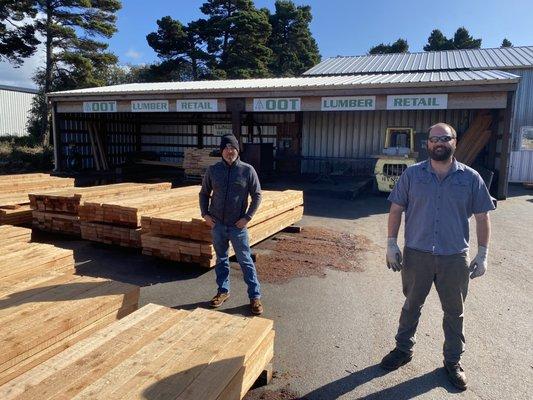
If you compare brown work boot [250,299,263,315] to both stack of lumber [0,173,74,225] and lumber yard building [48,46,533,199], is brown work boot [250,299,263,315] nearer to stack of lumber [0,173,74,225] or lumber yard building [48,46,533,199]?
stack of lumber [0,173,74,225]

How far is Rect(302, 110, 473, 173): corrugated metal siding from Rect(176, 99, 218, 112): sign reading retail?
4.79 meters

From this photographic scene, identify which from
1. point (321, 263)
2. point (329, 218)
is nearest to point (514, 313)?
point (321, 263)

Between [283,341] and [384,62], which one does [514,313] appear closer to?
[283,341]

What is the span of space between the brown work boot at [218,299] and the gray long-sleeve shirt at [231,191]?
92 cm

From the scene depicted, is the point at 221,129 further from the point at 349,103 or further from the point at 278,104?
the point at 349,103

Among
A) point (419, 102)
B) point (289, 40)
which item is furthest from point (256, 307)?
point (289, 40)

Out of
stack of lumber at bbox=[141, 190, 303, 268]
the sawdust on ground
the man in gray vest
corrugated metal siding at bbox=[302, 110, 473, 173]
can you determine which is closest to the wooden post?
corrugated metal siding at bbox=[302, 110, 473, 173]

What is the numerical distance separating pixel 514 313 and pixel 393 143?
1045cm

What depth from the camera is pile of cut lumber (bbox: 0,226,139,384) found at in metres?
2.93

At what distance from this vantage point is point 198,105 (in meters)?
15.1

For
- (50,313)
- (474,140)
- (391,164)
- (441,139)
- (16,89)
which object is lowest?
(50,313)

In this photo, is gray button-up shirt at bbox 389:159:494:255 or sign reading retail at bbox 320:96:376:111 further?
sign reading retail at bbox 320:96:376:111

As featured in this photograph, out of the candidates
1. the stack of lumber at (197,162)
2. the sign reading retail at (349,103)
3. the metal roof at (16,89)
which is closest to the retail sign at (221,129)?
the stack of lumber at (197,162)

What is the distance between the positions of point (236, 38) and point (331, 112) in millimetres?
21234
